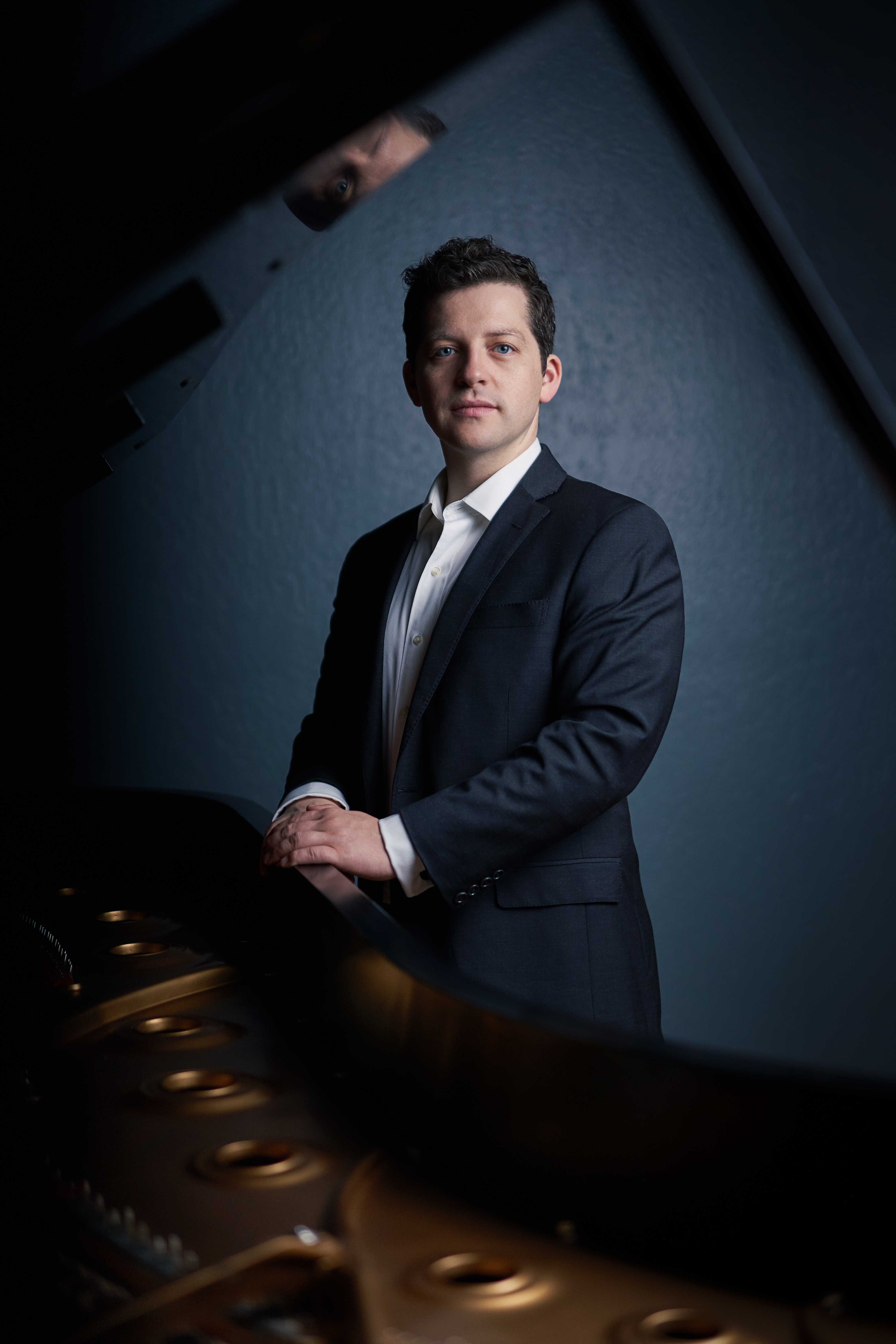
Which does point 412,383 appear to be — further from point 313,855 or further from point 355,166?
point 313,855

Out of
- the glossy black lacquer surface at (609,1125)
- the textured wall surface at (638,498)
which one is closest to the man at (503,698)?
the glossy black lacquer surface at (609,1125)

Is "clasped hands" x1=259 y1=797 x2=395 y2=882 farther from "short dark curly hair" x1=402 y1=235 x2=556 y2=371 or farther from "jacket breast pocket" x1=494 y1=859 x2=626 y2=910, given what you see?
"short dark curly hair" x1=402 y1=235 x2=556 y2=371

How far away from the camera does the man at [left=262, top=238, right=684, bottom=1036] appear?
1.19 m

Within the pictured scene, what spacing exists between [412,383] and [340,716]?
1.50ft

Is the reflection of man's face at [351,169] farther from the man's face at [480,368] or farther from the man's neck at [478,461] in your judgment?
the man's neck at [478,461]

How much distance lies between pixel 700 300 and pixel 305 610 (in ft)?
3.76

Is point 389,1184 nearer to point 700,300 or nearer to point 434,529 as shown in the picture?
point 434,529

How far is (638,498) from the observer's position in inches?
102

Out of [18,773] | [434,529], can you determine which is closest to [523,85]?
[434,529]

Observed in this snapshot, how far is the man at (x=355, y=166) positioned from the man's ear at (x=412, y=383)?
0.75ft

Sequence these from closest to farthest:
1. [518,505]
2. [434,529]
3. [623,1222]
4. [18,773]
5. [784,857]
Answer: [623,1222] → [518,505] → [434,529] → [18,773] → [784,857]

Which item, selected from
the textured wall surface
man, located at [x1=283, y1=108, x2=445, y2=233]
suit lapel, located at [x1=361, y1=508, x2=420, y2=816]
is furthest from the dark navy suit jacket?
the textured wall surface

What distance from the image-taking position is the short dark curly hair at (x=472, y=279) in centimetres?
141

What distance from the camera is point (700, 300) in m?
2.58
